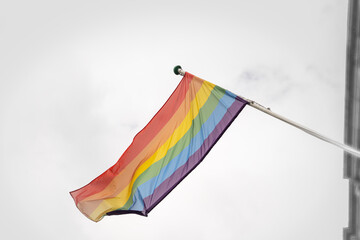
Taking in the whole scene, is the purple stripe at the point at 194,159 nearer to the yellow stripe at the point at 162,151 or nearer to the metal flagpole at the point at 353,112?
the yellow stripe at the point at 162,151

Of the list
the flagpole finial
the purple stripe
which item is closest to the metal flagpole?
the flagpole finial

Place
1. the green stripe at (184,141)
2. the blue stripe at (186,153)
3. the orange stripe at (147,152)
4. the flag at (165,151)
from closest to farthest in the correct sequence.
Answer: the flag at (165,151) < the blue stripe at (186,153) < the green stripe at (184,141) < the orange stripe at (147,152)

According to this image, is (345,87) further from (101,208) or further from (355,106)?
(101,208)

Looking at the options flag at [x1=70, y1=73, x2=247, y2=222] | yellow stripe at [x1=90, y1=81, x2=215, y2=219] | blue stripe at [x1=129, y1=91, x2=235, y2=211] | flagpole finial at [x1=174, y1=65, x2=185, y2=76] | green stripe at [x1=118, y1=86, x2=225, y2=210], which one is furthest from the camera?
flagpole finial at [x1=174, y1=65, x2=185, y2=76]

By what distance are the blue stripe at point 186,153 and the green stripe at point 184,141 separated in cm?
11

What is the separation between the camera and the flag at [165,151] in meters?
9.84

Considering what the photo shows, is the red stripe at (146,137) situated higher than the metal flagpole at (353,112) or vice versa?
the metal flagpole at (353,112)

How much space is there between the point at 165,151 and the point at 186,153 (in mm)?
779

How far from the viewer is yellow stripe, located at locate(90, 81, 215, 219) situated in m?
10.6

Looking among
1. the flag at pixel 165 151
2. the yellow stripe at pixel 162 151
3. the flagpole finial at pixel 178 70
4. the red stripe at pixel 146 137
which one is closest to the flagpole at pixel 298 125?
the flagpole finial at pixel 178 70

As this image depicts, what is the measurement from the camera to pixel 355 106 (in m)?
16.5

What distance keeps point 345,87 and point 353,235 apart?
8237 mm

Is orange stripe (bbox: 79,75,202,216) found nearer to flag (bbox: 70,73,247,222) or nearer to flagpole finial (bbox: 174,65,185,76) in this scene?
flag (bbox: 70,73,247,222)

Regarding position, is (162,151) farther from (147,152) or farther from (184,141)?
(184,141)
